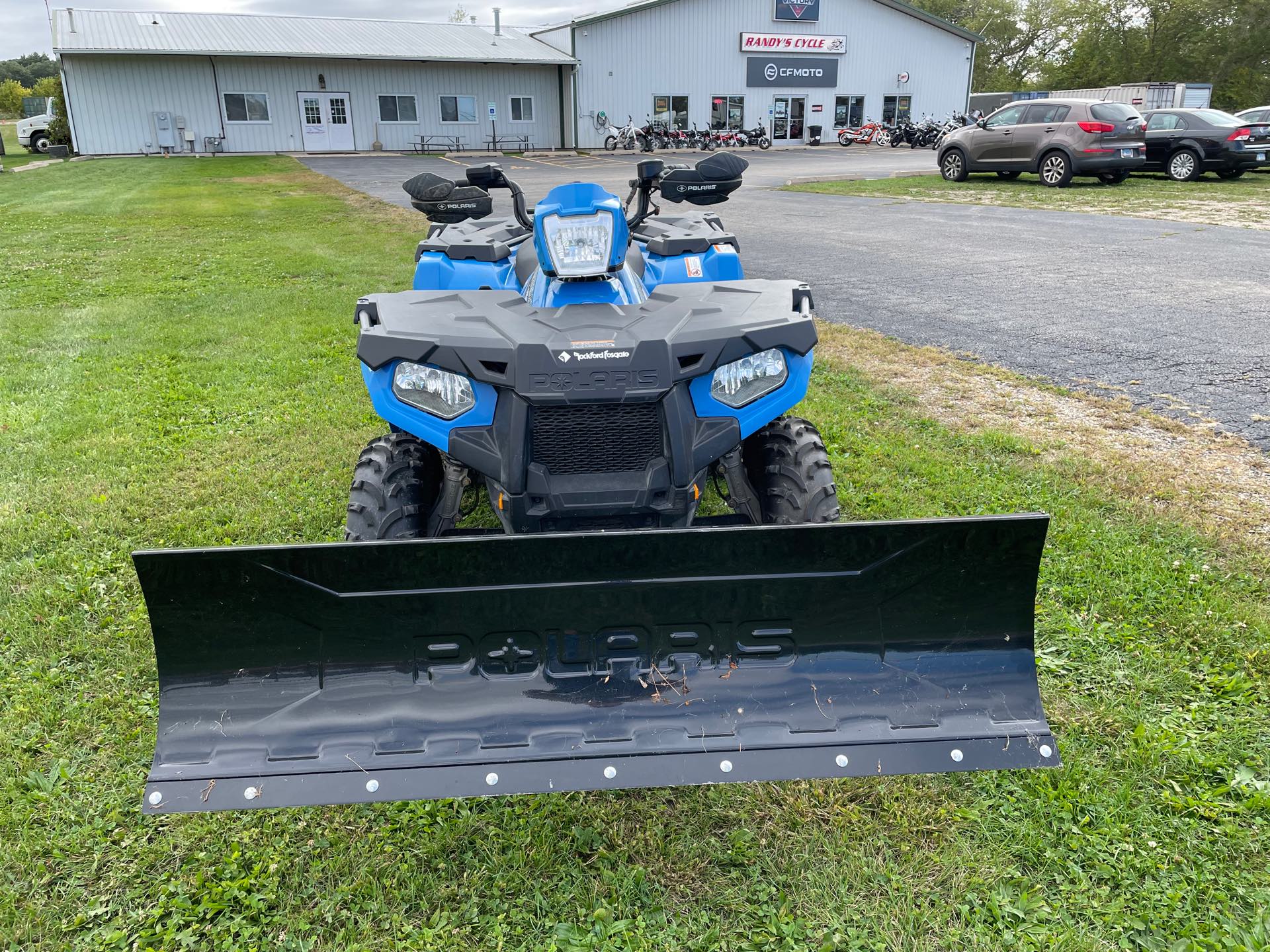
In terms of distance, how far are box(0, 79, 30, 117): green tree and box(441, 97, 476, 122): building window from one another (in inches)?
1819

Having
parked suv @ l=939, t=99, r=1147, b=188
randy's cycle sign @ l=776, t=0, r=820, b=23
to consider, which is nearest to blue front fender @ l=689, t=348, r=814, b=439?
parked suv @ l=939, t=99, r=1147, b=188

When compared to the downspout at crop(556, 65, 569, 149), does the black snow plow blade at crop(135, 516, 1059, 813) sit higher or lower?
lower

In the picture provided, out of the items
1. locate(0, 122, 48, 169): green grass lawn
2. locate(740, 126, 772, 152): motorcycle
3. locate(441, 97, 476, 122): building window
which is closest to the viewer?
locate(0, 122, 48, 169): green grass lawn

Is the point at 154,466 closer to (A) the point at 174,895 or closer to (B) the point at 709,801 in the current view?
(A) the point at 174,895

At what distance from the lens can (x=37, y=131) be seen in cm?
3672

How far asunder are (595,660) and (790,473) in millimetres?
1009

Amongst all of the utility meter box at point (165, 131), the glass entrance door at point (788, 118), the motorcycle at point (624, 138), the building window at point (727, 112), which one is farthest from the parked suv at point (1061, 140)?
the utility meter box at point (165, 131)

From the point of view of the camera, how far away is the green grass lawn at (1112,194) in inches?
525

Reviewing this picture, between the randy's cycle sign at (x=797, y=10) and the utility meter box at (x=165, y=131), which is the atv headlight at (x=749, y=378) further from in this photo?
the randy's cycle sign at (x=797, y=10)

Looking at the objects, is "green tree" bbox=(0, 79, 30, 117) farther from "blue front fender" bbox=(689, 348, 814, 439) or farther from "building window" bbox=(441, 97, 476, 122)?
"blue front fender" bbox=(689, 348, 814, 439)

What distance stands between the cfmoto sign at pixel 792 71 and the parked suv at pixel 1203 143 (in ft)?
75.0

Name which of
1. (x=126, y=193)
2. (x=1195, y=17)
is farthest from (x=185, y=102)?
(x=1195, y=17)

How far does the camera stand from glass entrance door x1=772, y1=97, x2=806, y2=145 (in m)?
39.9

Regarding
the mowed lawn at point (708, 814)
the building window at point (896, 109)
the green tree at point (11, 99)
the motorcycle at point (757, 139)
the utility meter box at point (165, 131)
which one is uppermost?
the green tree at point (11, 99)
